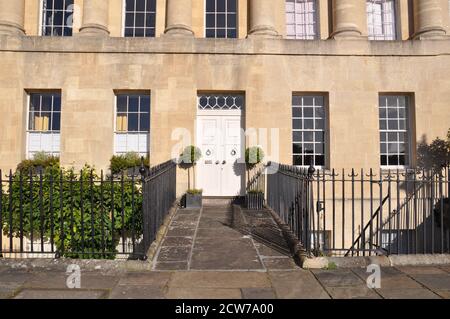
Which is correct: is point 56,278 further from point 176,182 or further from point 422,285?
point 176,182

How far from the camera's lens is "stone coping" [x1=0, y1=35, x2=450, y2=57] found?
11.6 m

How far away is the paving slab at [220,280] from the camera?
4395 mm

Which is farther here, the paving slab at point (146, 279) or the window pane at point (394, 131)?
the window pane at point (394, 131)

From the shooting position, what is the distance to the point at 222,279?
462cm

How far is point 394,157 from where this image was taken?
1215cm

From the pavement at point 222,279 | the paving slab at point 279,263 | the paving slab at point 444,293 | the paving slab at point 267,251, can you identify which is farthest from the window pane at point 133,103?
the paving slab at point 444,293

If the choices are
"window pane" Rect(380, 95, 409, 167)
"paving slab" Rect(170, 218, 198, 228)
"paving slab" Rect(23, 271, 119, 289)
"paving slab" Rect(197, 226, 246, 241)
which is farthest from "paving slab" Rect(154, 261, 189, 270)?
"window pane" Rect(380, 95, 409, 167)

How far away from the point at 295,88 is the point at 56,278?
926 cm

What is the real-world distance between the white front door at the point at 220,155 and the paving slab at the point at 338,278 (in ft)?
22.0

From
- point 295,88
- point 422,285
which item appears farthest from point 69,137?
point 422,285

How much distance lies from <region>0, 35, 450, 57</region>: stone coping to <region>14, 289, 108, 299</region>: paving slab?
29.4 ft

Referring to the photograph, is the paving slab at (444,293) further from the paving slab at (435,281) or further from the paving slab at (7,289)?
the paving slab at (7,289)

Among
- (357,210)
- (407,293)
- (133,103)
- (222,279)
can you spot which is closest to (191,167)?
(133,103)

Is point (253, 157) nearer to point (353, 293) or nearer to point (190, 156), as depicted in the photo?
point (190, 156)
